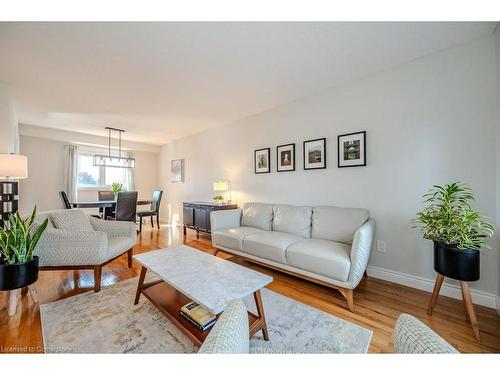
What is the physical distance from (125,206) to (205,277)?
3.40 metres

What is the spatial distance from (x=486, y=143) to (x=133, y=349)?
323cm

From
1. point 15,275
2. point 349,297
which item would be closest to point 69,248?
point 15,275

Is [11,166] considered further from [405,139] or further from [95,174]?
[405,139]

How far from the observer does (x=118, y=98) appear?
3080 mm

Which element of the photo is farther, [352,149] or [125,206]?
[125,206]

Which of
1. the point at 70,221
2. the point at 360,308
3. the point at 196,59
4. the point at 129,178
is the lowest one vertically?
the point at 360,308

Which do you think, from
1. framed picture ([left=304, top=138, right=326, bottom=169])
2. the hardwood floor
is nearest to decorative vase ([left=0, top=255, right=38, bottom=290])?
the hardwood floor

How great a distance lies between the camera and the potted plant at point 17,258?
1.57 meters

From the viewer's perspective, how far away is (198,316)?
138 cm

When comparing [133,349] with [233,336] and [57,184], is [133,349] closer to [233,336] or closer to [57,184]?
[233,336]

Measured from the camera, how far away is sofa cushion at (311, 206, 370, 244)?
2.31 metres

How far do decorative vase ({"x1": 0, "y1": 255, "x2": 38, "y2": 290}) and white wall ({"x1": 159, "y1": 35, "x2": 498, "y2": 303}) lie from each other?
9.47ft

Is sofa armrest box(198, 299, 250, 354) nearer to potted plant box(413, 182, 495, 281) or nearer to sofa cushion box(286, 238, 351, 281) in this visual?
sofa cushion box(286, 238, 351, 281)
